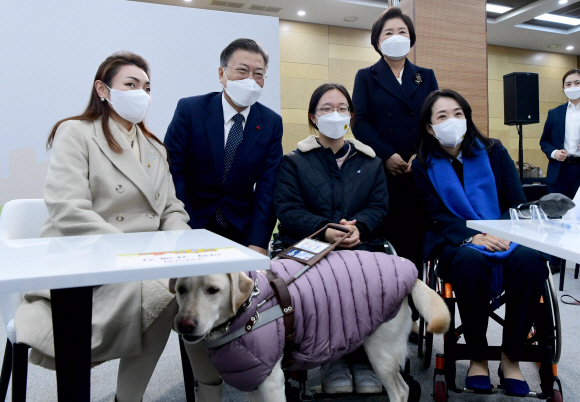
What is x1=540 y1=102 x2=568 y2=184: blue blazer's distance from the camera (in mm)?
4078

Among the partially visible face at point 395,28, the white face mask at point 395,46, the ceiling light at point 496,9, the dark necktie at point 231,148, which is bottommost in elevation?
the dark necktie at point 231,148

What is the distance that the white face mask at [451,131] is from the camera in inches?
79.4

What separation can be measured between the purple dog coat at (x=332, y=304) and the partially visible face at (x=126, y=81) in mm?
889

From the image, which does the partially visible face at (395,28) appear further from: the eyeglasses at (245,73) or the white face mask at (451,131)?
the eyeglasses at (245,73)

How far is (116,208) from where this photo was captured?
1525mm

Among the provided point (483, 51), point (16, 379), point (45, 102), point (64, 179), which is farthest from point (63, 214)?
point (483, 51)

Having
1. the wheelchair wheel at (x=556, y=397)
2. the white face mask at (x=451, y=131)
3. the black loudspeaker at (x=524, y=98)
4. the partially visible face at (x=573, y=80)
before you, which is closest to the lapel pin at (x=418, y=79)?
the white face mask at (x=451, y=131)

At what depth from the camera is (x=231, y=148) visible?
6.81ft

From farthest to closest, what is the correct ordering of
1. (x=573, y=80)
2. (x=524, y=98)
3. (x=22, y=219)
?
(x=524, y=98), (x=573, y=80), (x=22, y=219)

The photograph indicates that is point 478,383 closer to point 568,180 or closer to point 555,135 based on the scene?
point 568,180

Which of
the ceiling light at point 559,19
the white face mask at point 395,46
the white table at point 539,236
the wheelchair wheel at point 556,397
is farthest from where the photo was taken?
the ceiling light at point 559,19

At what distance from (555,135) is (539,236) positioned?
346 cm

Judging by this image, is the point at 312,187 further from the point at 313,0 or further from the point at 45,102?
the point at 313,0

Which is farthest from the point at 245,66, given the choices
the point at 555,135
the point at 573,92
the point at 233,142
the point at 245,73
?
the point at 555,135
